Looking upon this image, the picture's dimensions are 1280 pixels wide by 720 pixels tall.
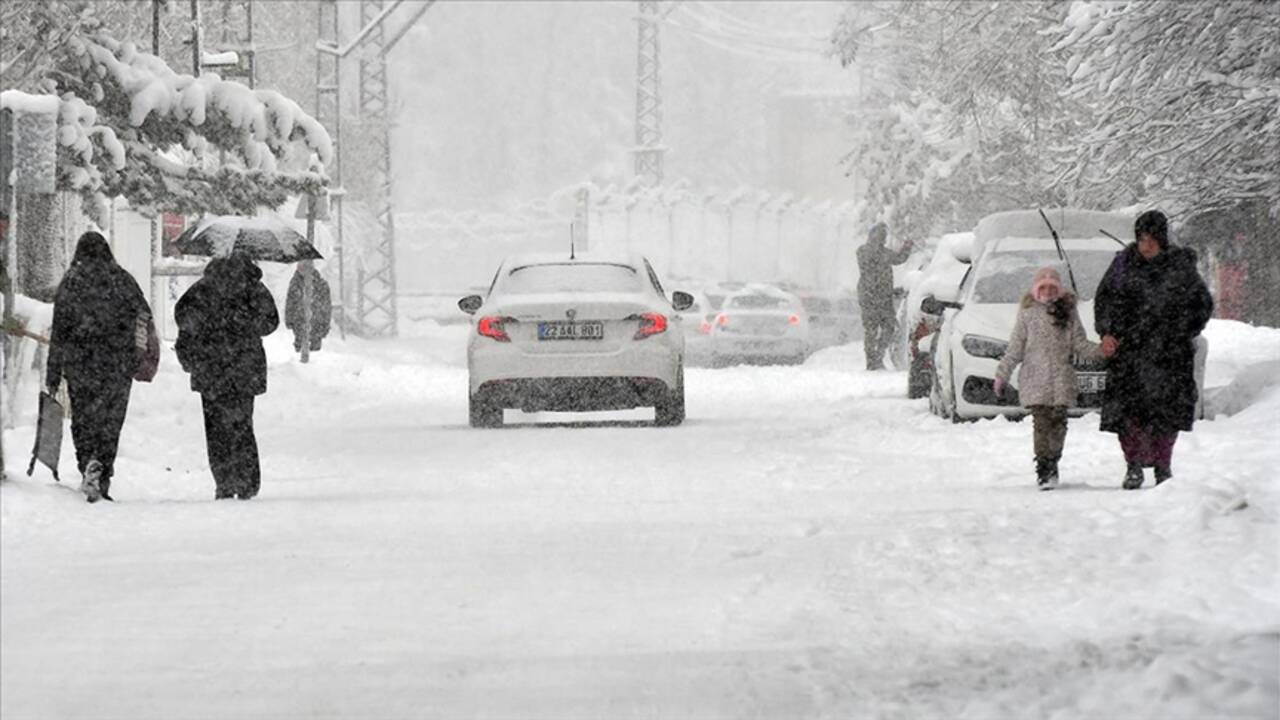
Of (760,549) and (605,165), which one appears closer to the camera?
(760,549)

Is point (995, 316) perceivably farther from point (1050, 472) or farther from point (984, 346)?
point (1050, 472)

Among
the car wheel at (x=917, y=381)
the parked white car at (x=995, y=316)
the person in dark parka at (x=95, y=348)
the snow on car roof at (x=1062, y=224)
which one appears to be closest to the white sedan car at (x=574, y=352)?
the parked white car at (x=995, y=316)

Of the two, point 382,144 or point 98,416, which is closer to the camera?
point 98,416

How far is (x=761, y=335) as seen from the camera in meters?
36.4

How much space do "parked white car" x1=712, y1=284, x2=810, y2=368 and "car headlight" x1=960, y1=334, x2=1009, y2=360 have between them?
18.9 metres

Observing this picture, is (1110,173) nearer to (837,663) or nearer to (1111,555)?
(1111,555)

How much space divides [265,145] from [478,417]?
6933mm

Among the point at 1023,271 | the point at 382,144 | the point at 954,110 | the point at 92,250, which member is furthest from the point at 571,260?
the point at 382,144

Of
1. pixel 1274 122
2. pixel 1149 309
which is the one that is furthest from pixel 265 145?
pixel 1149 309

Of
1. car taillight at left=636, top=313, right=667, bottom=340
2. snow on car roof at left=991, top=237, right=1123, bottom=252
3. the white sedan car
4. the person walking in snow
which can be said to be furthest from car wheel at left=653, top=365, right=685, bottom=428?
the person walking in snow

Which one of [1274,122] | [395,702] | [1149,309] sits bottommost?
[395,702]

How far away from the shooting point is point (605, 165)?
158 meters

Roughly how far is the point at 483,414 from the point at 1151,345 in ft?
25.5

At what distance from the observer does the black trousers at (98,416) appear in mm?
12625
